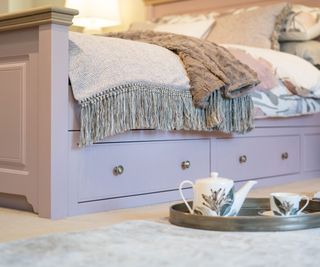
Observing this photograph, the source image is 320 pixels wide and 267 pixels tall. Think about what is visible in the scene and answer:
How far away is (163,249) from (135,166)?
83 centimetres

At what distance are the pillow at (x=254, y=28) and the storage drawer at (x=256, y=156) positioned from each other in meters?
0.61

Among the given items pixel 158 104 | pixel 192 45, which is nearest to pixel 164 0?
pixel 192 45

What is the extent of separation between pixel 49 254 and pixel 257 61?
1.77 metres

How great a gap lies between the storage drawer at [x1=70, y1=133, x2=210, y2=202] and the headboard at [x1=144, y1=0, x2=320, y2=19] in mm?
1757

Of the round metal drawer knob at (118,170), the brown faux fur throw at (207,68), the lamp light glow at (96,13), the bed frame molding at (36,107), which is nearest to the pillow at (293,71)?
the brown faux fur throw at (207,68)

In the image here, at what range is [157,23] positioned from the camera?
160 inches

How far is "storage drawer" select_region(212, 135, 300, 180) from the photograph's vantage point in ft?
8.70

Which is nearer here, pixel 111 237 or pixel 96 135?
pixel 111 237

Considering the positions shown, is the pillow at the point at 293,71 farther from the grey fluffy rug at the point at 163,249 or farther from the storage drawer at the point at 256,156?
the grey fluffy rug at the point at 163,249

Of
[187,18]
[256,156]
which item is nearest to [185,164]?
[256,156]

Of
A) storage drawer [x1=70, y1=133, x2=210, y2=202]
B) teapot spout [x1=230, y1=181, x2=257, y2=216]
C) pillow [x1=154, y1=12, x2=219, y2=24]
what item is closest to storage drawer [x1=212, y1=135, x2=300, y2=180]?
storage drawer [x1=70, y1=133, x2=210, y2=202]

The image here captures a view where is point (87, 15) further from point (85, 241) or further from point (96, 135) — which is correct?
point (85, 241)

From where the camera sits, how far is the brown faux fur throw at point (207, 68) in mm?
2344

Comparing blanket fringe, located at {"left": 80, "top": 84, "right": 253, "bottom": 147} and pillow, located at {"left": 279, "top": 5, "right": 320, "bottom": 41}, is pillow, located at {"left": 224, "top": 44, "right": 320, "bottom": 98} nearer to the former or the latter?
pillow, located at {"left": 279, "top": 5, "right": 320, "bottom": 41}
